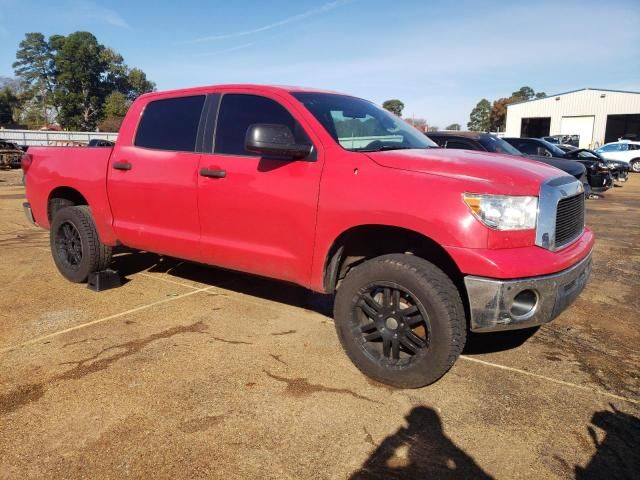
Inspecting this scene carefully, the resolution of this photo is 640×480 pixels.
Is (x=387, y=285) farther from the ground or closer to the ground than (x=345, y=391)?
farther from the ground

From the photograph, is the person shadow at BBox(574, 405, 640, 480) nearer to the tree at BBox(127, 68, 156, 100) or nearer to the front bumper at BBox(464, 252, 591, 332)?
the front bumper at BBox(464, 252, 591, 332)

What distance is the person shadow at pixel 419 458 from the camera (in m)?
2.29

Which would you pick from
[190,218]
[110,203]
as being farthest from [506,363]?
[110,203]

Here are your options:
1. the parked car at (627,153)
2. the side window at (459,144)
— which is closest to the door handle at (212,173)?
the side window at (459,144)

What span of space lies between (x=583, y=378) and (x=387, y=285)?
147 cm

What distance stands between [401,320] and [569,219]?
128cm

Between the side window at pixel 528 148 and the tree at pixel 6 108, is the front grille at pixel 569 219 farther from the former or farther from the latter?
the tree at pixel 6 108

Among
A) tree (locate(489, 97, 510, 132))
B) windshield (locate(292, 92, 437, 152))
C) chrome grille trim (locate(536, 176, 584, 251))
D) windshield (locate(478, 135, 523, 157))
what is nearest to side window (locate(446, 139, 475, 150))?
windshield (locate(478, 135, 523, 157))

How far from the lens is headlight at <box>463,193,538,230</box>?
2.72 meters

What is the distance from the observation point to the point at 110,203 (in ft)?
15.0

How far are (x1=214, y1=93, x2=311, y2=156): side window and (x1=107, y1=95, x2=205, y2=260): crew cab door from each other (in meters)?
0.25

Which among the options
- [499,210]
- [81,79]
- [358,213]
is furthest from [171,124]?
[81,79]

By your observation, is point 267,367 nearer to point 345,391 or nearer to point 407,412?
point 345,391

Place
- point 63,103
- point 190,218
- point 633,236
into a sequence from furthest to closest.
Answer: point 63,103, point 633,236, point 190,218
